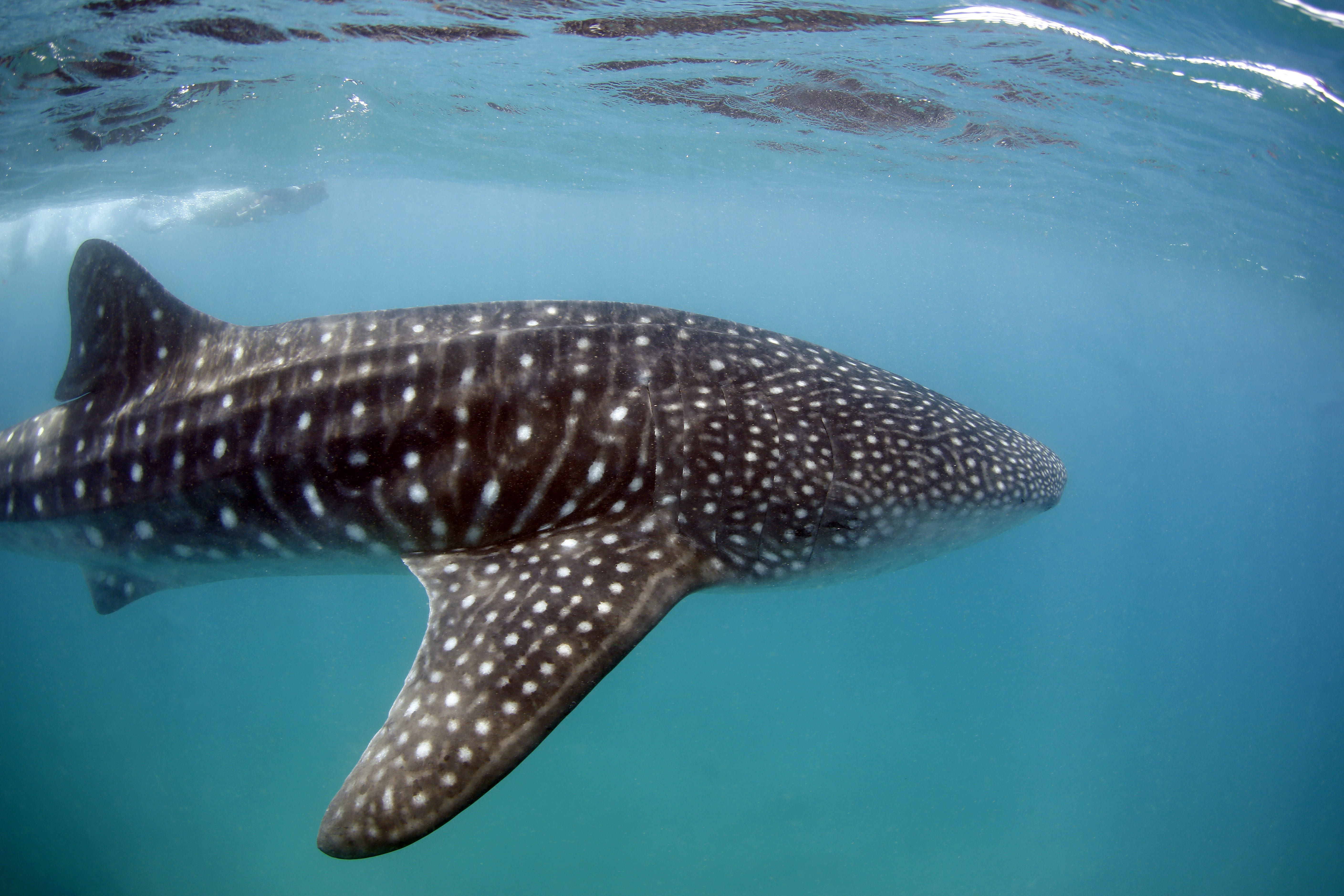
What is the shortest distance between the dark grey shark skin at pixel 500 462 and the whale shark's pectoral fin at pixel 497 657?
16 mm

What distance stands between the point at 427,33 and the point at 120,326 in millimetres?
8352

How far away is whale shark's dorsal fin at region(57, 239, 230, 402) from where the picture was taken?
4.02m

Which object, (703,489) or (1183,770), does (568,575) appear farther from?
(1183,770)

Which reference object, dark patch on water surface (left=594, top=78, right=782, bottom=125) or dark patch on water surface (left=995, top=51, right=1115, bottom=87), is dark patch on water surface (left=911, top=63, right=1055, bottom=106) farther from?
dark patch on water surface (left=594, top=78, right=782, bottom=125)

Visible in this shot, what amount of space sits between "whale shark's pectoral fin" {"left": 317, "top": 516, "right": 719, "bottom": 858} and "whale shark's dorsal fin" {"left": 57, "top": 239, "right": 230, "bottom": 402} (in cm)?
221

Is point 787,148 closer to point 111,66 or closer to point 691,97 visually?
point 691,97

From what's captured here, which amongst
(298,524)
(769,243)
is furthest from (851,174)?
(769,243)

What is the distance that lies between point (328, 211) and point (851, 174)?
47293mm

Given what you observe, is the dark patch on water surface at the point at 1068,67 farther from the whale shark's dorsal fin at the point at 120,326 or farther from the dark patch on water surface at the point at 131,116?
the dark patch on water surface at the point at 131,116

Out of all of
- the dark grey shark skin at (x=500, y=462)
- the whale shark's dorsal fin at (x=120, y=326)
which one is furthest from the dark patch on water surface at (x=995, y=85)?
the whale shark's dorsal fin at (x=120, y=326)

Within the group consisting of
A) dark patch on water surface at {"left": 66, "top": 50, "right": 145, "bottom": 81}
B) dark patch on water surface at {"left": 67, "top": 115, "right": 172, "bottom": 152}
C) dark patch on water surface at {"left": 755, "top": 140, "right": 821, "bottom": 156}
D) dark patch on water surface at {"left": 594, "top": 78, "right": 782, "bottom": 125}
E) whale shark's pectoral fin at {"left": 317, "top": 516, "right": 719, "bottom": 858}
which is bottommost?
whale shark's pectoral fin at {"left": 317, "top": 516, "right": 719, "bottom": 858}

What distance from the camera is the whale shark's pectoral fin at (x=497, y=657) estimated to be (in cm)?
237

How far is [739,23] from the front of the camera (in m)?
9.35

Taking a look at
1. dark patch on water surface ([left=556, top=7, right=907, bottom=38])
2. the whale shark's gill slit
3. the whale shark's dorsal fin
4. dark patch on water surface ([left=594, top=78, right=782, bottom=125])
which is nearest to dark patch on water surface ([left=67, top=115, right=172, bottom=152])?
dark patch on water surface ([left=594, top=78, right=782, bottom=125])
